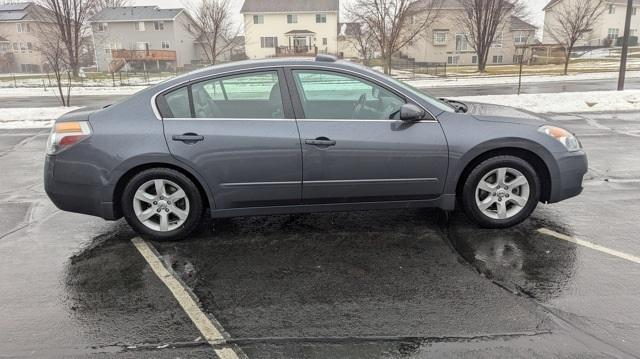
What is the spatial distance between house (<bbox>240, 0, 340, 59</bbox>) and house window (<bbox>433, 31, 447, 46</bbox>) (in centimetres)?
1241

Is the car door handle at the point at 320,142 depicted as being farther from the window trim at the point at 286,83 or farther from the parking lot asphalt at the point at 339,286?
the parking lot asphalt at the point at 339,286

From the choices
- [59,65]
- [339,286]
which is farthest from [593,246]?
[59,65]

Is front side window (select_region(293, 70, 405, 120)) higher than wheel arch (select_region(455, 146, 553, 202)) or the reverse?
higher

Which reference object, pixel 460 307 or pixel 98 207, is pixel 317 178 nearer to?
pixel 460 307

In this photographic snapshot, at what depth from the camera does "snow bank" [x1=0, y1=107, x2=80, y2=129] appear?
43.4 feet

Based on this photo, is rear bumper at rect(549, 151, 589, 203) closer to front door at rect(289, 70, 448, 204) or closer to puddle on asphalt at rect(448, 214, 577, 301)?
puddle on asphalt at rect(448, 214, 577, 301)

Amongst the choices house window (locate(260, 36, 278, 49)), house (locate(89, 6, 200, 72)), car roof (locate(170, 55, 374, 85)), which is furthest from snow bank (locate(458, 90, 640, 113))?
house (locate(89, 6, 200, 72))

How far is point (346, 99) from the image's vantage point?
14.9ft

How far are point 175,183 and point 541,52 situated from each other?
53.8 metres

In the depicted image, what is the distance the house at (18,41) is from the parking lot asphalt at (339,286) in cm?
7058

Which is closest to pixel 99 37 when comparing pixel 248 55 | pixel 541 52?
pixel 248 55

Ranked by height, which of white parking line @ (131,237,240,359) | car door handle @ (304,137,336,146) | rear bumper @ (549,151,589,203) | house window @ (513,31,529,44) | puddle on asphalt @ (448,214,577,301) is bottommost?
white parking line @ (131,237,240,359)

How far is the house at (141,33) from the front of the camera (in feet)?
187

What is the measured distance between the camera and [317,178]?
14.3ft
